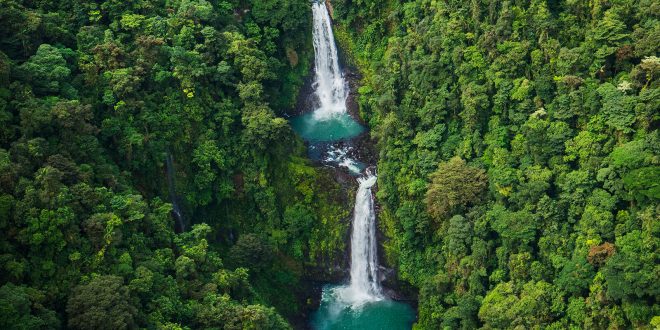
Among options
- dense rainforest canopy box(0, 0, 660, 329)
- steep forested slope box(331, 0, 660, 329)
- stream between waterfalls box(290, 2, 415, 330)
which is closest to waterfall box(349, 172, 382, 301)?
stream between waterfalls box(290, 2, 415, 330)

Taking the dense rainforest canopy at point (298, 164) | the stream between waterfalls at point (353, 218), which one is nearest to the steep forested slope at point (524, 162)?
the dense rainforest canopy at point (298, 164)

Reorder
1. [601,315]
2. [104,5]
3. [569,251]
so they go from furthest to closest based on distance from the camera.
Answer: [104,5]
[569,251]
[601,315]

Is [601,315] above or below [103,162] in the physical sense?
below

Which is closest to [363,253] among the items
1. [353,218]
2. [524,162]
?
[353,218]

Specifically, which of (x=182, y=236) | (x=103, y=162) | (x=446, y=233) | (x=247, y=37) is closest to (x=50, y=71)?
(x=103, y=162)

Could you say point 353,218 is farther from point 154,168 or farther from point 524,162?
point 154,168

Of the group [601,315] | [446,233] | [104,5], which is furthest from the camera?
[104,5]

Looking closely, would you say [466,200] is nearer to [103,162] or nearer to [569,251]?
[569,251]
